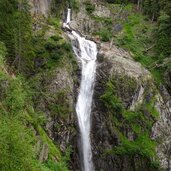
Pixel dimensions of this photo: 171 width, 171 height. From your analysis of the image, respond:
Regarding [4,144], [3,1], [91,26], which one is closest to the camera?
[4,144]

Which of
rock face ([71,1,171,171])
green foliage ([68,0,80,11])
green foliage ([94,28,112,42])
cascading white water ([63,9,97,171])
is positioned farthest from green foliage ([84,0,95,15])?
rock face ([71,1,171,171])

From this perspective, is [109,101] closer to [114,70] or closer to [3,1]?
[114,70]

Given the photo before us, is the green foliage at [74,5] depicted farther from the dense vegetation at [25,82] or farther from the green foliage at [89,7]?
the dense vegetation at [25,82]

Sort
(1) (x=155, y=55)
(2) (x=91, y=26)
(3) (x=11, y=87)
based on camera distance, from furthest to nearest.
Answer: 1. (2) (x=91, y=26)
2. (1) (x=155, y=55)
3. (3) (x=11, y=87)

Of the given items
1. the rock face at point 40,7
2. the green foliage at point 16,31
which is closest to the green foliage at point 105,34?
the rock face at point 40,7

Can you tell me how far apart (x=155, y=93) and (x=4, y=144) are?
3368 centimetres

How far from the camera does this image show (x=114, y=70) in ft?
172

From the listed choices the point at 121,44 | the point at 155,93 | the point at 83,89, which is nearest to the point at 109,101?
the point at 83,89

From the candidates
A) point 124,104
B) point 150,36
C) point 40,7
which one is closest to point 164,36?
point 150,36

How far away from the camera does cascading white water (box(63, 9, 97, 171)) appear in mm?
44922

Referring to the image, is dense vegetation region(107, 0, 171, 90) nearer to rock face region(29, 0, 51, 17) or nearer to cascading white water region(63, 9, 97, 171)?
cascading white water region(63, 9, 97, 171)

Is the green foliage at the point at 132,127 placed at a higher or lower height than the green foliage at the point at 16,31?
lower

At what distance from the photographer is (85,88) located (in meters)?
50.2

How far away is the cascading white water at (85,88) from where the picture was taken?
44.9 m
